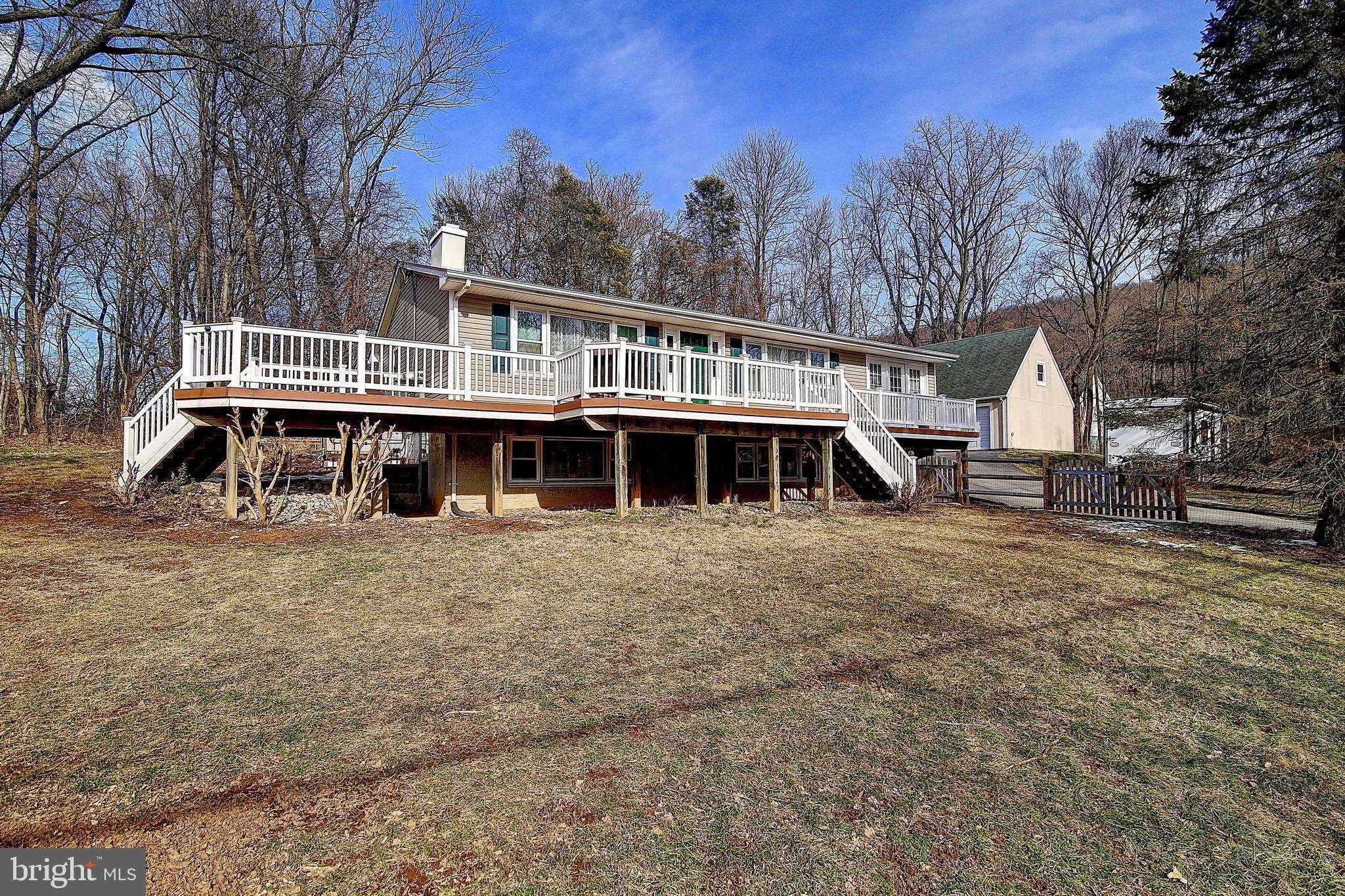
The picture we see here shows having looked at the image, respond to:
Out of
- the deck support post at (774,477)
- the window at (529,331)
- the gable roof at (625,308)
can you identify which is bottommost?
the deck support post at (774,477)

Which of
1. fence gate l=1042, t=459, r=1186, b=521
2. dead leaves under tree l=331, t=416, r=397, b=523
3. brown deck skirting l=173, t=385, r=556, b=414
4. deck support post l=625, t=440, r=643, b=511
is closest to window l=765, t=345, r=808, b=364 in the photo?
deck support post l=625, t=440, r=643, b=511

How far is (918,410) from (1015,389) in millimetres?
13595

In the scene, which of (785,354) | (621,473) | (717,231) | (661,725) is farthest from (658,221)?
(661,725)

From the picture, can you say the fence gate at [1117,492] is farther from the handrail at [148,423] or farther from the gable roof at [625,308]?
the handrail at [148,423]

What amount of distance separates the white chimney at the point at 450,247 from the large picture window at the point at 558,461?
5141 millimetres

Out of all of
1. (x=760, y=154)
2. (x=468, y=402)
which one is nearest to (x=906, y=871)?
(x=468, y=402)

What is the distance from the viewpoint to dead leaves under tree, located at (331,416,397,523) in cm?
1044

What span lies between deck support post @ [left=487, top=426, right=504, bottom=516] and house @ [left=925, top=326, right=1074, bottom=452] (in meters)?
22.1

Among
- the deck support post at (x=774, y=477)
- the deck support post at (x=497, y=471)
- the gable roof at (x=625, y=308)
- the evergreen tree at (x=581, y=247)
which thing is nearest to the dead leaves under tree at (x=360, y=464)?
the deck support post at (x=497, y=471)

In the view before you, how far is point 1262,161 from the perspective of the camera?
11.1 meters

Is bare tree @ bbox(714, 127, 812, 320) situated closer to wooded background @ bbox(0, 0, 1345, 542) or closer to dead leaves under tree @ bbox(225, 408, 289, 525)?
wooded background @ bbox(0, 0, 1345, 542)

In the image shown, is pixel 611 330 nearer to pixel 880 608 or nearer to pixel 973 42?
pixel 880 608

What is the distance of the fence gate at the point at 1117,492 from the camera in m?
12.6

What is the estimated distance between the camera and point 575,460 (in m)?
14.4
